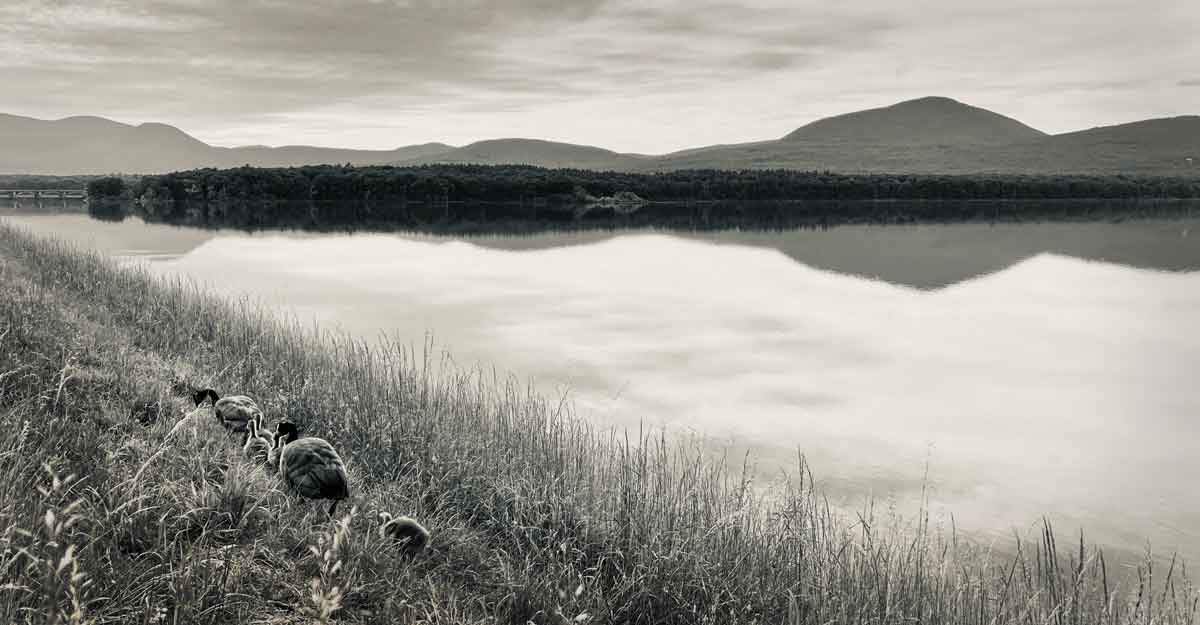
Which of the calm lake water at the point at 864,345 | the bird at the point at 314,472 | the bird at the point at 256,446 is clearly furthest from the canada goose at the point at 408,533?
the calm lake water at the point at 864,345

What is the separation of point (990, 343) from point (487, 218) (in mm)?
55660

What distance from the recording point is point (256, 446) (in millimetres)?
7992

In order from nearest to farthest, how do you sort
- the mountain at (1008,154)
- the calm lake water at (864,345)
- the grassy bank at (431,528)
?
the grassy bank at (431,528)
the calm lake water at (864,345)
the mountain at (1008,154)

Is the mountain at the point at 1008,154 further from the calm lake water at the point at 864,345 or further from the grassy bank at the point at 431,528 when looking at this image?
the grassy bank at the point at 431,528

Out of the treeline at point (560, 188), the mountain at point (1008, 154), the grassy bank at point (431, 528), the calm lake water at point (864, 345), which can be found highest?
the mountain at point (1008, 154)

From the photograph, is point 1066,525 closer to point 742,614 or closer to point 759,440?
point 759,440

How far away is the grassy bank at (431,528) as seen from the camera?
4605 millimetres

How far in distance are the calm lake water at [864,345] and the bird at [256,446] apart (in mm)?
5545

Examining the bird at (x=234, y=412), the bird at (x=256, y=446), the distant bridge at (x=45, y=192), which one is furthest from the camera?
the distant bridge at (x=45, y=192)

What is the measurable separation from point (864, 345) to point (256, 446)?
50.8 feet

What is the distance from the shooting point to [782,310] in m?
25.7

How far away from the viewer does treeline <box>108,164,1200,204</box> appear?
4006 inches

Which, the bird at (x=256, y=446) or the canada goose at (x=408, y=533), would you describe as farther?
the bird at (x=256, y=446)

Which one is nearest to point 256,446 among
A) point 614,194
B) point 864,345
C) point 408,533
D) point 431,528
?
point 431,528
